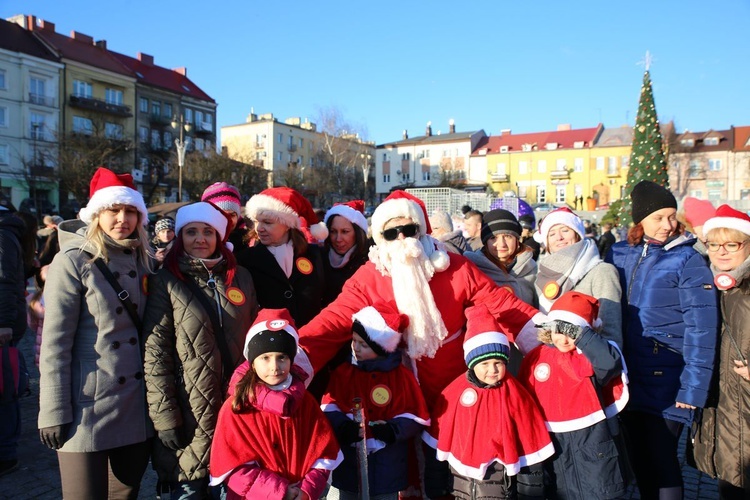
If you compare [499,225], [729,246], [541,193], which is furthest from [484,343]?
[541,193]

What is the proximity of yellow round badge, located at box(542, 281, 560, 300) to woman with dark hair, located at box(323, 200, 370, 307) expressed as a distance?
1546mm

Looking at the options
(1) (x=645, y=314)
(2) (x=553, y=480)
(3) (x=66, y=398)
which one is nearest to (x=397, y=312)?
(2) (x=553, y=480)

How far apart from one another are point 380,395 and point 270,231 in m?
1.52

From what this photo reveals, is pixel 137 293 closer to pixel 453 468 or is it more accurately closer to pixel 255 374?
pixel 255 374

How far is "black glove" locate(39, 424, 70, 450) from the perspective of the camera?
269cm

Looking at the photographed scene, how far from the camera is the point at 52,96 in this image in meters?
39.3

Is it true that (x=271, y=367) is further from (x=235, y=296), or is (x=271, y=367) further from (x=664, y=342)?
(x=664, y=342)

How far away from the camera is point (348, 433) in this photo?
2.84m

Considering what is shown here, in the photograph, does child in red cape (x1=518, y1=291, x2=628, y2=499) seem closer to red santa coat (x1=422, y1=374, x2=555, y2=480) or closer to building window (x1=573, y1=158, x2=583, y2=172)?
red santa coat (x1=422, y1=374, x2=555, y2=480)

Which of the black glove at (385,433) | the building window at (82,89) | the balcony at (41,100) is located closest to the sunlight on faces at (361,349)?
the black glove at (385,433)

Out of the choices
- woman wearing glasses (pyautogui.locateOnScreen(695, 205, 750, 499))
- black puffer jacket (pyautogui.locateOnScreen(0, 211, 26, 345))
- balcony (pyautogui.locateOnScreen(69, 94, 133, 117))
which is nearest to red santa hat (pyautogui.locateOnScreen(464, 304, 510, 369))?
woman wearing glasses (pyautogui.locateOnScreen(695, 205, 750, 499))

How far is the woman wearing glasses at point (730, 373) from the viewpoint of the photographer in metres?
3.23

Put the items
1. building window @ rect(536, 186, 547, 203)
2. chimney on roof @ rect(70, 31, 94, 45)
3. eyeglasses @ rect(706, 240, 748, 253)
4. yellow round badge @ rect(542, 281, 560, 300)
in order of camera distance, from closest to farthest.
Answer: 1. eyeglasses @ rect(706, 240, 748, 253)
2. yellow round badge @ rect(542, 281, 560, 300)
3. chimney on roof @ rect(70, 31, 94, 45)
4. building window @ rect(536, 186, 547, 203)

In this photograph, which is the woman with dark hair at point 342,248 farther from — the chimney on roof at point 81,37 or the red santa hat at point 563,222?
the chimney on roof at point 81,37
